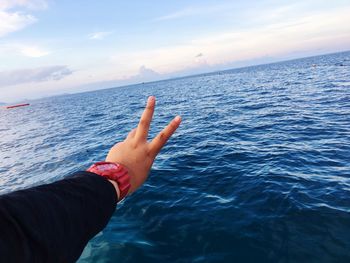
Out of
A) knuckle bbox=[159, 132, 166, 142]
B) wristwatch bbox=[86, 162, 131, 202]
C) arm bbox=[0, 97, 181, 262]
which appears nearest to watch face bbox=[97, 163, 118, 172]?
wristwatch bbox=[86, 162, 131, 202]

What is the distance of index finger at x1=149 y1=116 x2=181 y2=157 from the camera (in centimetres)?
219

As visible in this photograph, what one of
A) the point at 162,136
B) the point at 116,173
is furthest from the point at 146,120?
the point at 116,173

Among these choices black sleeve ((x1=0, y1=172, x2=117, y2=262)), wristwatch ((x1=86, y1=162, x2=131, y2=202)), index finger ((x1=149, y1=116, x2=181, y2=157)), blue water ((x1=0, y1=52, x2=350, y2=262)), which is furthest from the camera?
blue water ((x1=0, y1=52, x2=350, y2=262))

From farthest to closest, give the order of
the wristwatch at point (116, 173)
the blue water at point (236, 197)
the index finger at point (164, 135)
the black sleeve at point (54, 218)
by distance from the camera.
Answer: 1. the blue water at point (236, 197)
2. the index finger at point (164, 135)
3. the wristwatch at point (116, 173)
4. the black sleeve at point (54, 218)

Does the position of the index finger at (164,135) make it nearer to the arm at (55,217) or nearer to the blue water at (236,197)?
the arm at (55,217)

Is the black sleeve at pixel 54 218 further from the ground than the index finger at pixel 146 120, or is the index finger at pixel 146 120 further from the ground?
the index finger at pixel 146 120

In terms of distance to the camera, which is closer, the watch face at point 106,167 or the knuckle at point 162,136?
the watch face at point 106,167

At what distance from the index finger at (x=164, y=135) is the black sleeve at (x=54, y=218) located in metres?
0.56

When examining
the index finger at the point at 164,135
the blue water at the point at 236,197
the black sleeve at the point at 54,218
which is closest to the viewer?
the black sleeve at the point at 54,218

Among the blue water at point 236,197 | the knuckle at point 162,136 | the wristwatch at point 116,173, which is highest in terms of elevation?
the knuckle at point 162,136

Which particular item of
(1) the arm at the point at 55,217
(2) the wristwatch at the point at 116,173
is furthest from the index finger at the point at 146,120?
(1) the arm at the point at 55,217

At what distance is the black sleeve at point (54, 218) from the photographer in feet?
3.89

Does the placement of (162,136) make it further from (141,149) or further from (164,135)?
(141,149)

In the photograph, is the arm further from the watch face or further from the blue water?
the blue water
